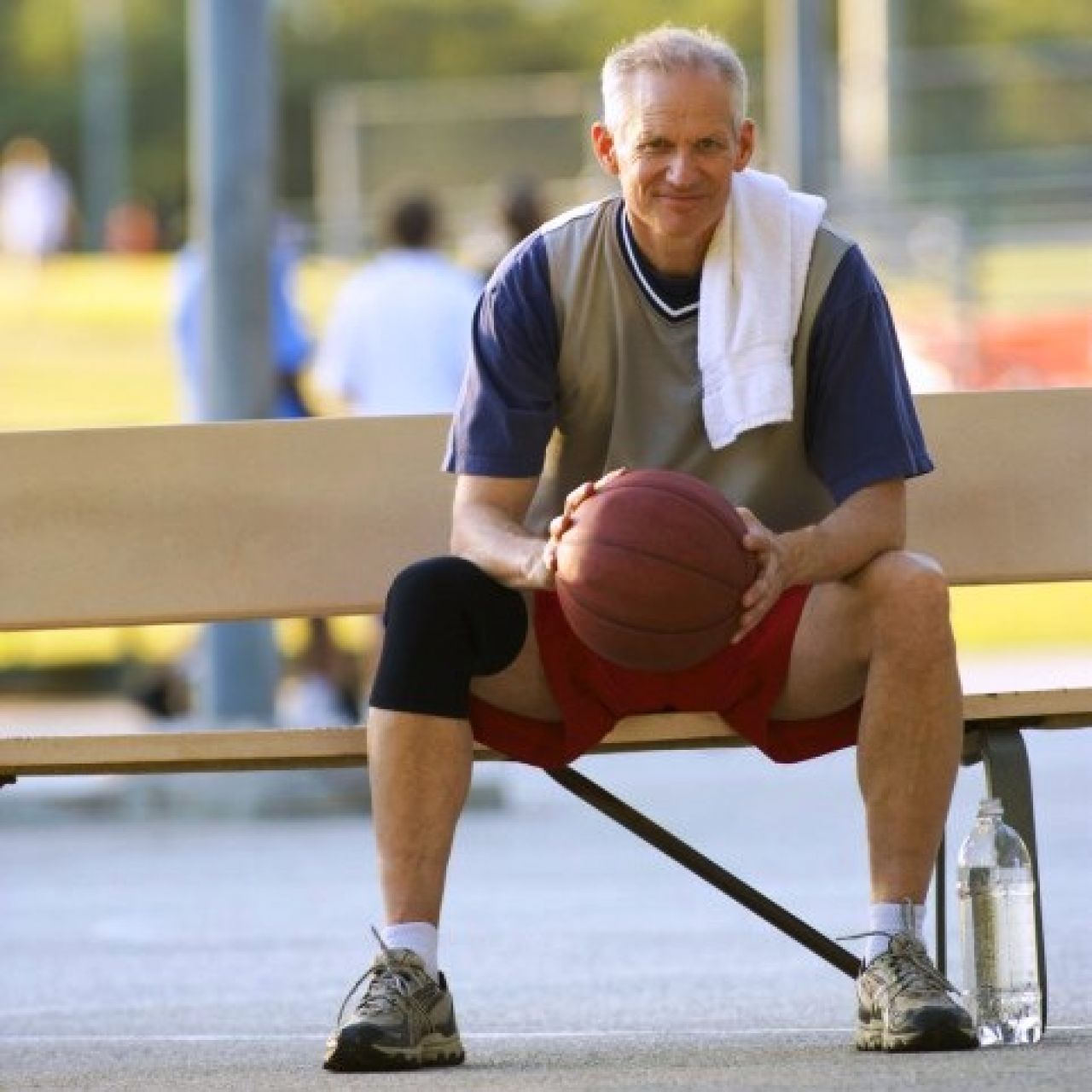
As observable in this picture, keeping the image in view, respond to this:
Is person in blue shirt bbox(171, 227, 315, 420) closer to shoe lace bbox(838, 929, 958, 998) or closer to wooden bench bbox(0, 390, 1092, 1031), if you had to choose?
wooden bench bbox(0, 390, 1092, 1031)

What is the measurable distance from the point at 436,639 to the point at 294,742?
42 centimetres

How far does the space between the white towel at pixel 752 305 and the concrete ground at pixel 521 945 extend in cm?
102

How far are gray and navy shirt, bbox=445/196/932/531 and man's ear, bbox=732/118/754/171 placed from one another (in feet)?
0.58

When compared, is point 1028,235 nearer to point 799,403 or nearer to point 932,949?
point 932,949

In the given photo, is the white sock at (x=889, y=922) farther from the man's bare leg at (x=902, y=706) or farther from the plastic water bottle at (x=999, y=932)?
the plastic water bottle at (x=999, y=932)

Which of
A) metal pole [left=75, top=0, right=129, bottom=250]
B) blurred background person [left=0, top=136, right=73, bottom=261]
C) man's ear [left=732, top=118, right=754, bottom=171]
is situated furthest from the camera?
metal pole [left=75, top=0, right=129, bottom=250]

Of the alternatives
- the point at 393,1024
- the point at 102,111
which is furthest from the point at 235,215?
the point at 102,111

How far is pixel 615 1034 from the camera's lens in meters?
6.24

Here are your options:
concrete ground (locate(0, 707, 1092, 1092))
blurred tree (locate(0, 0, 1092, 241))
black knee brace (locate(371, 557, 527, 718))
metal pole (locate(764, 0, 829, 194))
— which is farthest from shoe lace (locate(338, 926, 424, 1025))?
blurred tree (locate(0, 0, 1092, 241))

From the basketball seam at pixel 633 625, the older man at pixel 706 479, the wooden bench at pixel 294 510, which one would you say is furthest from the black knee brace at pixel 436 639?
the wooden bench at pixel 294 510

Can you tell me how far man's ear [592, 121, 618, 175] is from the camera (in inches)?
233

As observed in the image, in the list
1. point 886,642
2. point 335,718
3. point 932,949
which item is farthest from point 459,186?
point 886,642

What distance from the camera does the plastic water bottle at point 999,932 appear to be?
578 cm

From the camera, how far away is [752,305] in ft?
18.9
